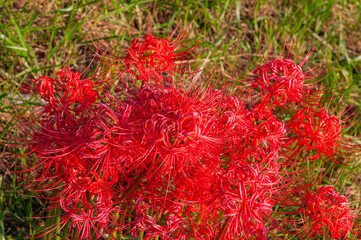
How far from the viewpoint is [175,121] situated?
130 cm

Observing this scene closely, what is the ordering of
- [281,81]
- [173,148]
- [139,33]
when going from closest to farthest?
[173,148]
[281,81]
[139,33]

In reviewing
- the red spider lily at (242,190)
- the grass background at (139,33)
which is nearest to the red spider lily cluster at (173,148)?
the red spider lily at (242,190)

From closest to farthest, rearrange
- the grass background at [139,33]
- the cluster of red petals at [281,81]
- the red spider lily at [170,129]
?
the red spider lily at [170,129] < the cluster of red petals at [281,81] < the grass background at [139,33]

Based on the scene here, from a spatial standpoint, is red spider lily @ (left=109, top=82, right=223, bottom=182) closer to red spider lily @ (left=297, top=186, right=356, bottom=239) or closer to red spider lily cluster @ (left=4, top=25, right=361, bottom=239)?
red spider lily cluster @ (left=4, top=25, right=361, bottom=239)

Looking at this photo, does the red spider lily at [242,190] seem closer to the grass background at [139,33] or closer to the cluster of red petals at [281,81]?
the cluster of red petals at [281,81]

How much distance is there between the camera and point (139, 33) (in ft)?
9.77

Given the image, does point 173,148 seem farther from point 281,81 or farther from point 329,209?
point 329,209

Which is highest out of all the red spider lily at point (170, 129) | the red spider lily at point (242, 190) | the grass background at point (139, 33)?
the red spider lily at point (170, 129)

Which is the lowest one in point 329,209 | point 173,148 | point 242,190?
point 329,209

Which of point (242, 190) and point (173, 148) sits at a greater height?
point (173, 148)

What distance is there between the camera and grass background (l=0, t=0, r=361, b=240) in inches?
106

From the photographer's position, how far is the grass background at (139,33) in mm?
2699

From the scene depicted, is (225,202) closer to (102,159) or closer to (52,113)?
(102,159)

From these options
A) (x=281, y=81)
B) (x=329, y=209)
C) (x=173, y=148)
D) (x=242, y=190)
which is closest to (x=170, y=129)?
(x=173, y=148)
